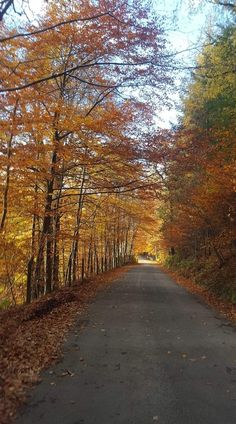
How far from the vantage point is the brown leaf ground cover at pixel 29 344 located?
4.93m

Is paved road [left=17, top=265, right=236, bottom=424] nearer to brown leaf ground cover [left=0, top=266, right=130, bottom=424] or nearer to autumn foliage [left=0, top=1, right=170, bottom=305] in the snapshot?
brown leaf ground cover [left=0, top=266, right=130, bottom=424]

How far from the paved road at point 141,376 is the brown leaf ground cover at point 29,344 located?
22cm

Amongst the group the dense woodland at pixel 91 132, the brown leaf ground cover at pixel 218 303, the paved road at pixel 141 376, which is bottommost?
the paved road at pixel 141 376

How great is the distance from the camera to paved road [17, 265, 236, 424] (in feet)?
14.6

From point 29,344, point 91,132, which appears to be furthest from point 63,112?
point 29,344

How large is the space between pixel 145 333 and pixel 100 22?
732 cm

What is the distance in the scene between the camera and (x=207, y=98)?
17.8m

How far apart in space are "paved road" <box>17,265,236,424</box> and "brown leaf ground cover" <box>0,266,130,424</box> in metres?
0.22

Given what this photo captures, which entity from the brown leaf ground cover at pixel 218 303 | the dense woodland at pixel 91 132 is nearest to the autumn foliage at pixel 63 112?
the dense woodland at pixel 91 132

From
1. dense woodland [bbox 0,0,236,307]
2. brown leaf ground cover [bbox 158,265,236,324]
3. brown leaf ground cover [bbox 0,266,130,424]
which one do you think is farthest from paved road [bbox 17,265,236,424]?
dense woodland [bbox 0,0,236,307]

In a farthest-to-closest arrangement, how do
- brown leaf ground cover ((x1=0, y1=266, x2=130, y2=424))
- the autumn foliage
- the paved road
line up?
the autumn foliage → brown leaf ground cover ((x1=0, y1=266, x2=130, y2=424)) → the paved road

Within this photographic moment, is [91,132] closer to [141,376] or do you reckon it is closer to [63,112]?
[63,112]

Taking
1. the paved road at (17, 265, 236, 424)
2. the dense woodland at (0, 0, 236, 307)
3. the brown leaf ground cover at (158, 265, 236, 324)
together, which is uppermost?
the dense woodland at (0, 0, 236, 307)

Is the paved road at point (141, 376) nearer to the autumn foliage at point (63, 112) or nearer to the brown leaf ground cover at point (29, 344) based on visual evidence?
the brown leaf ground cover at point (29, 344)
